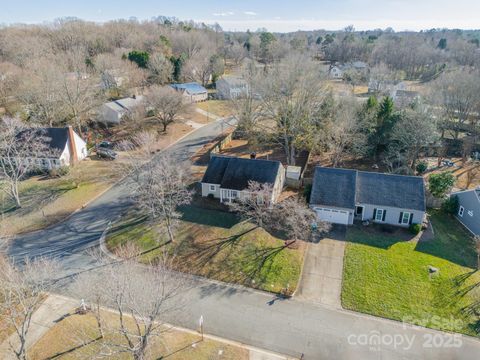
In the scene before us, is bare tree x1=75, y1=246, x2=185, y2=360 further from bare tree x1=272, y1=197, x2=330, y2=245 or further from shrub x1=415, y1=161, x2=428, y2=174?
shrub x1=415, y1=161, x2=428, y2=174

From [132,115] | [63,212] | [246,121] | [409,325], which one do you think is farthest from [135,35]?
[409,325]

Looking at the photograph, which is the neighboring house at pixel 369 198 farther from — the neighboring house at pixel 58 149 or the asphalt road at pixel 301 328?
the neighboring house at pixel 58 149

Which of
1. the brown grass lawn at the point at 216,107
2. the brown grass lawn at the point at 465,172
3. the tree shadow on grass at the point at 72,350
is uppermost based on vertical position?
the brown grass lawn at the point at 216,107

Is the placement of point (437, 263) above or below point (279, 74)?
below

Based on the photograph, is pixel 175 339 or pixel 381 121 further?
pixel 381 121

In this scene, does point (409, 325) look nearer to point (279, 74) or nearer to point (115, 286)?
point (115, 286)

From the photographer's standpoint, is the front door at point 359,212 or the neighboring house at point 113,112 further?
the neighboring house at point 113,112

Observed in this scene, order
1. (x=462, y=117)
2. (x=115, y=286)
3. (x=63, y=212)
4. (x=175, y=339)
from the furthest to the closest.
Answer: (x=462, y=117), (x=63, y=212), (x=175, y=339), (x=115, y=286)

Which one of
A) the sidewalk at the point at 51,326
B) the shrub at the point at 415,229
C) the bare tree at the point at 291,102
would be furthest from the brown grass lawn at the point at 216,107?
the sidewalk at the point at 51,326

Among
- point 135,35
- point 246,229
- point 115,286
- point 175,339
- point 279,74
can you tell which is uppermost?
point 135,35
